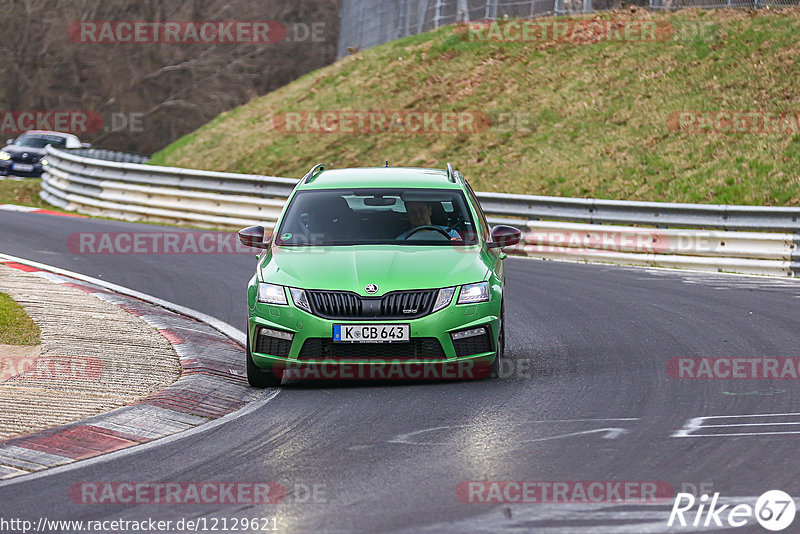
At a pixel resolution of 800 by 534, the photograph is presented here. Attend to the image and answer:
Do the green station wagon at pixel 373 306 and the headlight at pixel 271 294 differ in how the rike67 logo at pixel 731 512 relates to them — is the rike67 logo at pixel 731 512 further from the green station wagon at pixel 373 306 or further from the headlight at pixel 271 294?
the headlight at pixel 271 294

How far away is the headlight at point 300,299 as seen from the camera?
29.7 ft

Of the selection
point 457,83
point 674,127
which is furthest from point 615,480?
point 457,83

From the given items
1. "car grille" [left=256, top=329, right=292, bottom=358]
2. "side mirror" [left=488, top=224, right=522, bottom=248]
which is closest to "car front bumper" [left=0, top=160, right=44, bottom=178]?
"side mirror" [left=488, top=224, right=522, bottom=248]

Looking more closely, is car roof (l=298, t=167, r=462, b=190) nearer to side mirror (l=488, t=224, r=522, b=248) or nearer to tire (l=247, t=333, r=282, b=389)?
side mirror (l=488, t=224, r=522, b=248)

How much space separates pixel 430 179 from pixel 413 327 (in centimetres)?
214

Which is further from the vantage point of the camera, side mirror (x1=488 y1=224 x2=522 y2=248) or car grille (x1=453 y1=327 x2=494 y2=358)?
side mirror (x1=488 y1=224 x2=522 y2=248)

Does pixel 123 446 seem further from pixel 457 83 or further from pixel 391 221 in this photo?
pixel 457 83

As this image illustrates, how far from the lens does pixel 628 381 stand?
30.6 feet

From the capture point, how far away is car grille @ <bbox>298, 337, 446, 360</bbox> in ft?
29.4

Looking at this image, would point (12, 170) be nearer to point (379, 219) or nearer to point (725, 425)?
point (379, 219)

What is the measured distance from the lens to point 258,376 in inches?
367

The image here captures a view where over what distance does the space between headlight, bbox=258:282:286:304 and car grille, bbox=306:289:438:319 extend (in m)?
0.23

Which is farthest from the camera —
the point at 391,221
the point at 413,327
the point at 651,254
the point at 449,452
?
the point at 651,254

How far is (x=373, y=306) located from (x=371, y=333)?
0.20m
